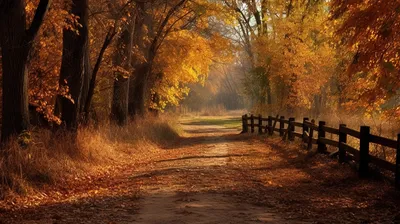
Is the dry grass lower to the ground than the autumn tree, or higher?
lower

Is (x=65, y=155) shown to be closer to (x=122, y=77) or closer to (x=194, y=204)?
(x=194, y=204)

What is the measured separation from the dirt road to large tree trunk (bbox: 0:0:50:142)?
2.40 m

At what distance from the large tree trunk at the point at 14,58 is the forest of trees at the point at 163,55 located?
22 millimetres

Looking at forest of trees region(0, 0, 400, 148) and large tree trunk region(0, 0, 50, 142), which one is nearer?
large tree trunk region(0, 0, 50, 142)

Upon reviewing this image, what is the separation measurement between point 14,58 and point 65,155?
3002mm

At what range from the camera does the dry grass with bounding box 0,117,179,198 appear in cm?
953

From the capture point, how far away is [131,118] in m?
25.7

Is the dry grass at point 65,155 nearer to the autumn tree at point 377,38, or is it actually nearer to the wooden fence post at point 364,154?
the wooden fence post at point 364,154

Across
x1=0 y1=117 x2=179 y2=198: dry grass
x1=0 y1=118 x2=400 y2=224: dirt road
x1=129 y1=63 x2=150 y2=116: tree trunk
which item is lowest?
x1=0 y1=118 x2=400 y2=224: dirt road

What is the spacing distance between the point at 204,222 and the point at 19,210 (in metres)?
3.28

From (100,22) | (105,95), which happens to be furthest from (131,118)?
(100,22)

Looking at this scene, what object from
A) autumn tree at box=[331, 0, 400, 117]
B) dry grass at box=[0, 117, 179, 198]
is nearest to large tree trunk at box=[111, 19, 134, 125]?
dry grass at box=[0, 117, 179, 198]

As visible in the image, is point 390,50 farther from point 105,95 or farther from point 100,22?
point 105,95

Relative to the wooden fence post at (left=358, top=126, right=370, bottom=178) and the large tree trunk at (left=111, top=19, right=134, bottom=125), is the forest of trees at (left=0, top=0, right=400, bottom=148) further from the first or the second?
the wooden fence post at (left=358, top=126, right=370, bottom=178)
